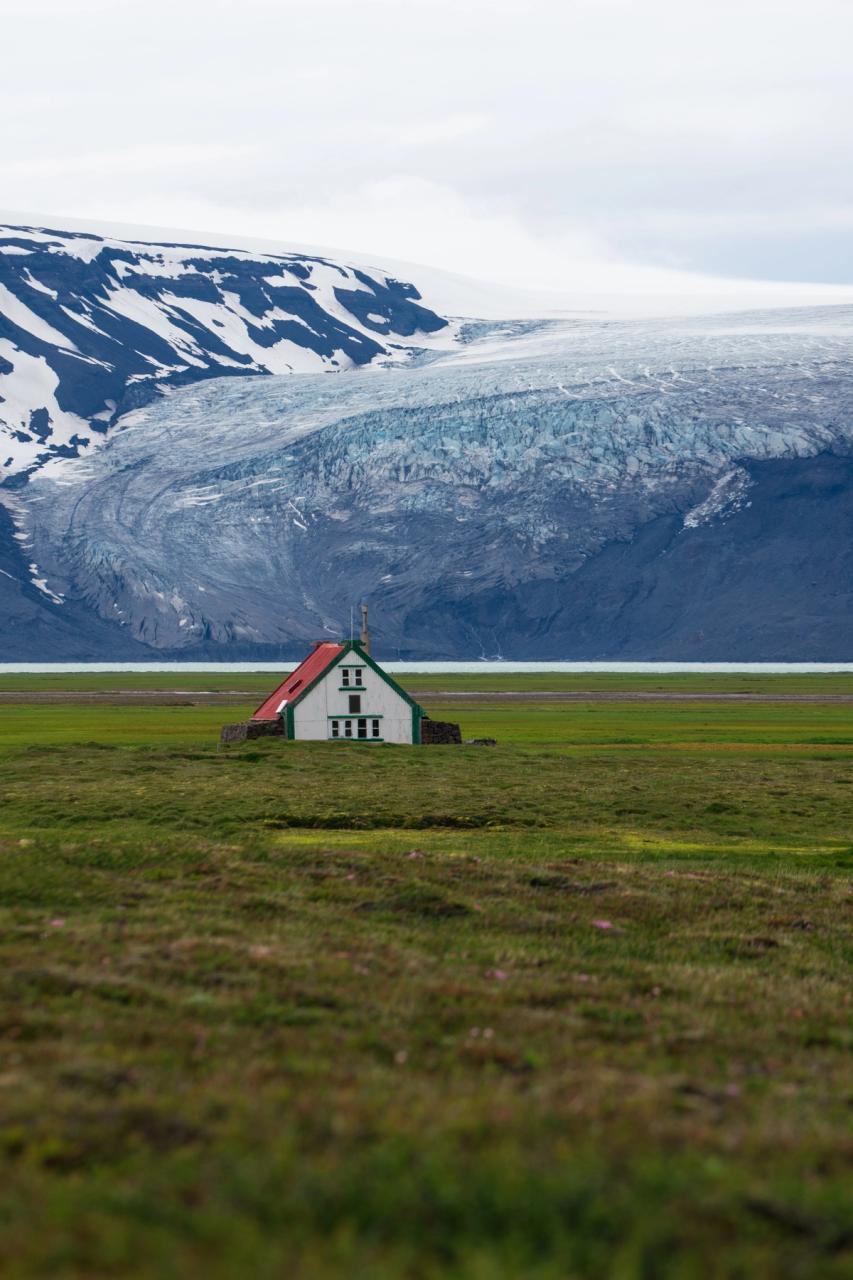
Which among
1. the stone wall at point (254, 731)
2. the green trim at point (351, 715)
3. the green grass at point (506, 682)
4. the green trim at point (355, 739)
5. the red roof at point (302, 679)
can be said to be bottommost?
the green grass at point (506, 682)

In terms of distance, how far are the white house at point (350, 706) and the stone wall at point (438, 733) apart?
56 cm

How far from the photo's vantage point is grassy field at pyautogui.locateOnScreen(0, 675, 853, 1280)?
7680 mm

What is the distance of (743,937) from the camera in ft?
60.4

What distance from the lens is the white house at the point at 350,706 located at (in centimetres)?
6066

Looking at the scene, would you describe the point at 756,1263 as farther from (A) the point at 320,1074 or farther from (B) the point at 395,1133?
(A) the point at 320,1074

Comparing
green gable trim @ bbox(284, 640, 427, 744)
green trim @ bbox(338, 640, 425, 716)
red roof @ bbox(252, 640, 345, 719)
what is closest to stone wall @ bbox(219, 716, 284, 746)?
green gable trim @ bbox(284, 640, 427, 744)

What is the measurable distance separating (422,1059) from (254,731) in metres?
49.7

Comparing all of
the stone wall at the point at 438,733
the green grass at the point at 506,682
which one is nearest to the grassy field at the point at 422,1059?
the stone wall at the point at 438,733

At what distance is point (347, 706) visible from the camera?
61.1 metres

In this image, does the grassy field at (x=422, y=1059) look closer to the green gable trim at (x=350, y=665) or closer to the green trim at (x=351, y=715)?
the green gable trim at (x=350, y=665)

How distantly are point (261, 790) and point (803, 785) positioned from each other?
52.8 ft

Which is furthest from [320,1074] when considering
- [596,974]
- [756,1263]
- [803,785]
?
[803,785]

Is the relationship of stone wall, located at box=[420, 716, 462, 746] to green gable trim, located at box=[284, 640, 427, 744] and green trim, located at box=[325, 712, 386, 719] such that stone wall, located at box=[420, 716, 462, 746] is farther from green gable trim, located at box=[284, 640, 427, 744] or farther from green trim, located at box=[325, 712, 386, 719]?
green trim, located at box=[325, 712, 386, 719]

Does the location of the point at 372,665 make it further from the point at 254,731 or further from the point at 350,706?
the point at 254,731
